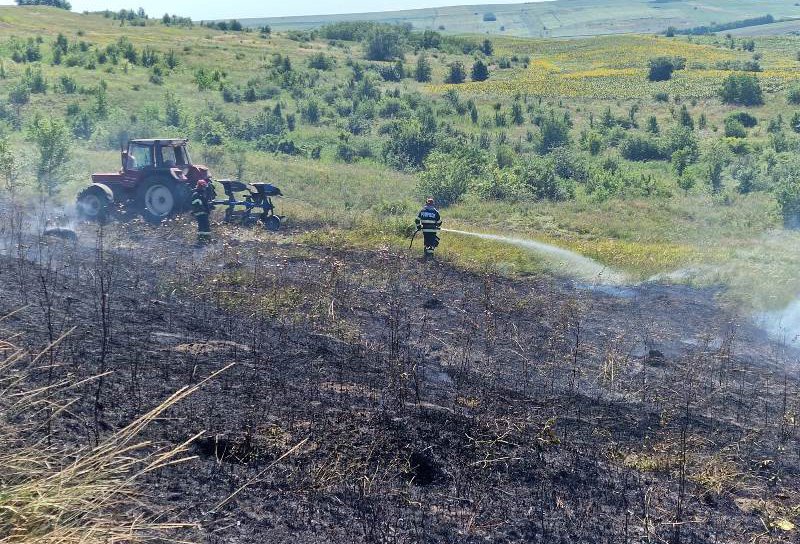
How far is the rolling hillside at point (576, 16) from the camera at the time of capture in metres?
137

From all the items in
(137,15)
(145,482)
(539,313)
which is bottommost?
(539,313)

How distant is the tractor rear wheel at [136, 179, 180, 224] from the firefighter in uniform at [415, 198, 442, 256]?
5.92m

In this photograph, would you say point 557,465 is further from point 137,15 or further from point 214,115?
point 137,15

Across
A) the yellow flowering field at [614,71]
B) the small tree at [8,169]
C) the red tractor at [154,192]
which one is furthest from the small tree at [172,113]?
the yellow flowering field at [614,71]

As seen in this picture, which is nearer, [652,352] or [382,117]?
[652,352]

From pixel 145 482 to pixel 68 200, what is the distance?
16.4 metres

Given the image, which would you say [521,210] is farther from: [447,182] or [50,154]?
[50,154]

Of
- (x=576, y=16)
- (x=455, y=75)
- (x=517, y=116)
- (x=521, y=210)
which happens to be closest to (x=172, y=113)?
(x=517, y=116)

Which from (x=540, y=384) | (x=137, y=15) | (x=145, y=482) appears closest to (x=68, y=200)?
(x=540, y=384)

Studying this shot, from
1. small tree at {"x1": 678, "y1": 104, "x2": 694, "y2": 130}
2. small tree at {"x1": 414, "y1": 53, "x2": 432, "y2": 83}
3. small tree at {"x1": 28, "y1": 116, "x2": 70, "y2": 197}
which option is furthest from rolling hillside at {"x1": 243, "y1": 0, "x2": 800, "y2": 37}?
small tree at {"x1": 28, "y1": 116, "x2": 70, "y2": 197}

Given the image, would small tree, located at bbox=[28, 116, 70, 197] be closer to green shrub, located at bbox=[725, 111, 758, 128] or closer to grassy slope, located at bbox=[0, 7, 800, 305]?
grassy slope, located at bbox=[0, 7, 800, 305]

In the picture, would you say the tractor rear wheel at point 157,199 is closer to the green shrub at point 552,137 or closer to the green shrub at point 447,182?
the green shrub at point 447,182

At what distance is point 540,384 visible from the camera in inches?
397

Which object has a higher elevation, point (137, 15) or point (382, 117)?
point (137, 15)
